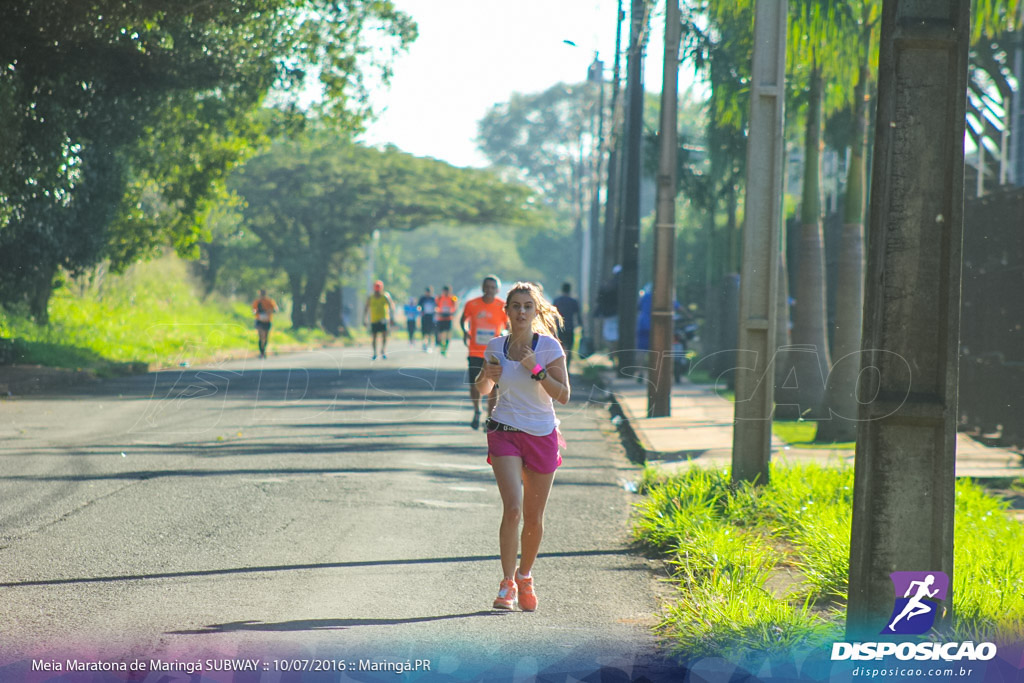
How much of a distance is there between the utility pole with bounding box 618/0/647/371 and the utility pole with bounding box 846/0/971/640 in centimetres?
1723

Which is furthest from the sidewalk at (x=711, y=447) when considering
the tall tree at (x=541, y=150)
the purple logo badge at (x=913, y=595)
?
the tall tree at (x=541, y=150)

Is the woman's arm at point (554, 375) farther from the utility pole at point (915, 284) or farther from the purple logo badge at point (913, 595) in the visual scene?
the purple logo badge at point (913, 595)

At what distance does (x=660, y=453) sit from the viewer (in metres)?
12.6

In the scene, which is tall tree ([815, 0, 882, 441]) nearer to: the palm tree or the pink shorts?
the palm tree

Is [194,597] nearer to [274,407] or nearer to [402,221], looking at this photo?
[274,407]

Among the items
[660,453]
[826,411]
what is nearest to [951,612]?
[660,453]

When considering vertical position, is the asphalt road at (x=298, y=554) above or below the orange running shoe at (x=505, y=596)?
below

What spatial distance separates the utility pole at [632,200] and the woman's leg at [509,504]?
1648cm

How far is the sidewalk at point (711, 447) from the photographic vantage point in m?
11.5

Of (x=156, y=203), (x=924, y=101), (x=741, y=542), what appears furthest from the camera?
(x=156, y=203)

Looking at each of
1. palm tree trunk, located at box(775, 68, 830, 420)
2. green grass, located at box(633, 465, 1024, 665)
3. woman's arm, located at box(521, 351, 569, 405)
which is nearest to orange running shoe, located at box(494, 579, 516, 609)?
green grass, located at box(633, 465, 1024, 665)

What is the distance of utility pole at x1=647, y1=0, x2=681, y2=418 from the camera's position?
16.0 metres

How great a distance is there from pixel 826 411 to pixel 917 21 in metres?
9.81

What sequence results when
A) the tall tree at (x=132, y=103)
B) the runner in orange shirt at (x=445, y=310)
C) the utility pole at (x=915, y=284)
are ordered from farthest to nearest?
the runner in orange shirt at (x=445, y=310)
the tall tree at (x=132, y=103)
the utility pole at (x=915, y=284)
